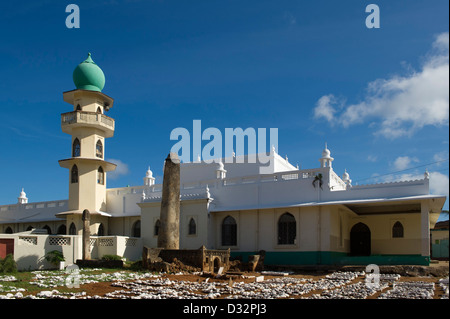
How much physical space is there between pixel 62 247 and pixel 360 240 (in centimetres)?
1741

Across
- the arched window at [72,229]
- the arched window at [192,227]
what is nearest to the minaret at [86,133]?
the arched window at [72,229]

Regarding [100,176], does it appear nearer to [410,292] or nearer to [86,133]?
[86,133]

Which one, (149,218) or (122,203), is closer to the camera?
(149,218)

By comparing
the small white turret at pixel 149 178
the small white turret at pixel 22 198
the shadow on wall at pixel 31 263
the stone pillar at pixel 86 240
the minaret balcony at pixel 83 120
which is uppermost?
the minaret balcony at pixel 83 120

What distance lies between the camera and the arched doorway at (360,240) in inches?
1161

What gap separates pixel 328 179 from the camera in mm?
26219

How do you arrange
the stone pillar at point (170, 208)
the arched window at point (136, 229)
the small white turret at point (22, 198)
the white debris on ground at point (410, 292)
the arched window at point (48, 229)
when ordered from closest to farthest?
1. the white debris on ground at point (410, 292)
2. the stone pillar at point (170, 208)
3. the arched window at point (136, 229)
4. the arched window at point (48, 229)
5. the small white turret at point (22, 198)

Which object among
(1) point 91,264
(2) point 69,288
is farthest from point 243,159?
(2) point 69,288

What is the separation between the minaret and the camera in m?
31.9

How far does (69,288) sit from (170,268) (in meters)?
5.95

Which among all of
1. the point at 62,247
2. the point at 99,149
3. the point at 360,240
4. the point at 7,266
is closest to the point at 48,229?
the point at 99,149

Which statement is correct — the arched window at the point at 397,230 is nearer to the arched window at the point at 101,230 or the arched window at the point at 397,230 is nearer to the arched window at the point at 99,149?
the arched window at the point at 101,230

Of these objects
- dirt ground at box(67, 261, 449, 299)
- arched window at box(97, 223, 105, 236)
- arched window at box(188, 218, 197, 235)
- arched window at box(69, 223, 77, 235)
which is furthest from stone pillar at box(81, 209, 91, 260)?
dirt ground at box(67, 261, 449, 299)
